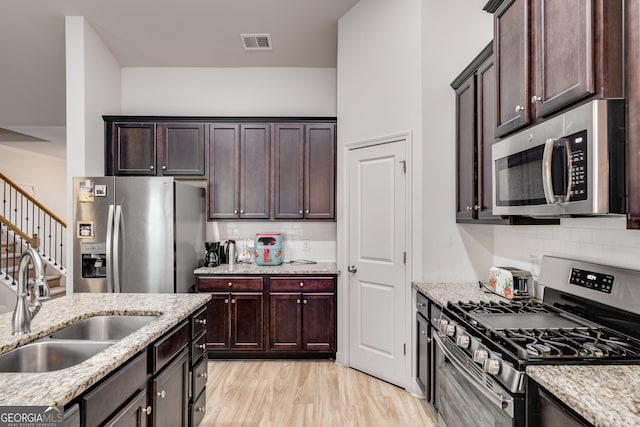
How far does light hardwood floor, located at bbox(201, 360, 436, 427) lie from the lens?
2623mm

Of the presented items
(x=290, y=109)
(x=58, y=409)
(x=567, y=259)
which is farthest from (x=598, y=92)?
(x=290, y=109)

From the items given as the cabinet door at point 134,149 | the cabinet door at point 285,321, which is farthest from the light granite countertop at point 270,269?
the cabinet door at point 134,149

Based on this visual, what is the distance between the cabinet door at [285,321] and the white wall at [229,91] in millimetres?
2148

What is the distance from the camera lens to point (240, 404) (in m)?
2.85

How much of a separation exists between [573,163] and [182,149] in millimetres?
3628

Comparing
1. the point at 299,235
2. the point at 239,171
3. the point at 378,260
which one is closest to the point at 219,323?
the point at 299,235

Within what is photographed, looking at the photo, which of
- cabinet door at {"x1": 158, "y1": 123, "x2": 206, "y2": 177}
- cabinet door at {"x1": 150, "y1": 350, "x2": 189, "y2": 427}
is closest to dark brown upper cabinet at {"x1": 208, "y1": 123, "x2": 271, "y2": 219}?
cabinet door at {"x1": 158, "y1": 123, "x2": 206, "y2": 177}

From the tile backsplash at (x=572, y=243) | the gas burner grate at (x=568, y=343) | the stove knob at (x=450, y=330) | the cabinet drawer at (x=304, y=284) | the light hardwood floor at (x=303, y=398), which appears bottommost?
the light hardwood floor at (x=303, y=398)

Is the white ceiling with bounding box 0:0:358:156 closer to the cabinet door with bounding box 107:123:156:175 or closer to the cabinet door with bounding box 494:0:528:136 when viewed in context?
the cabinet door with bounding box 107:123:156:175

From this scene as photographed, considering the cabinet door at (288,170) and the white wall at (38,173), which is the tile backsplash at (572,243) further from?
the white wall at (38,173)

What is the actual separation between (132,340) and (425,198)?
2.23 meters

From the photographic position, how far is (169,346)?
183 cm

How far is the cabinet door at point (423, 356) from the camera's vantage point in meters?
2.61

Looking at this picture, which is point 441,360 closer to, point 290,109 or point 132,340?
point 132,340
